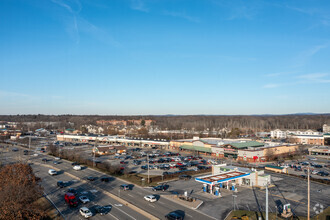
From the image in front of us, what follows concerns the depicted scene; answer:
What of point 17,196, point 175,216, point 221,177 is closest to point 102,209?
point 175,216

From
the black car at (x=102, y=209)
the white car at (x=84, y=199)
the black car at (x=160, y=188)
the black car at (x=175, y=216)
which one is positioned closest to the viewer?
the black car at (x=175, y=216)

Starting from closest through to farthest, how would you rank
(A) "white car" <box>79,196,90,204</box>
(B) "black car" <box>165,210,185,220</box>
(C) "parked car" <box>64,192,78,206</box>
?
1. (B) "black car" <box>165,210,185,220</box>
2. (C) "parked car" <box>64,192,78,206</box>
3. (A) "white car" <box>79,196,90,204</box>

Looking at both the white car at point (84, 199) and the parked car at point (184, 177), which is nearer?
the white car at point (84, 199)

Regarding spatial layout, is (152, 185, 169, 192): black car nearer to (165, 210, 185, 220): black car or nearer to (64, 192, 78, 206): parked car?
(165, 210, 185, 220): black car

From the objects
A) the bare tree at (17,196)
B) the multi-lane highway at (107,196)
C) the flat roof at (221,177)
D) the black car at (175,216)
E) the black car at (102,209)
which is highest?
the bare tree at (17,196)

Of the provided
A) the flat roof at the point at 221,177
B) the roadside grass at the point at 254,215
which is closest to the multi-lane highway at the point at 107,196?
the roadside grass at the point at 254,215

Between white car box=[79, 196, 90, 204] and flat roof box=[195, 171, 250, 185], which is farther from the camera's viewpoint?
flat roof box=[195, 171, 250, 185]

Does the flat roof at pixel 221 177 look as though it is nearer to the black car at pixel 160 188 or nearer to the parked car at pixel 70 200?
the black car at pixel 160 188

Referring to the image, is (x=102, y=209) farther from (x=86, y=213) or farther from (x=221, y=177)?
(x=221, y=177)

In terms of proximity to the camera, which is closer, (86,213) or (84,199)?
(86,213)

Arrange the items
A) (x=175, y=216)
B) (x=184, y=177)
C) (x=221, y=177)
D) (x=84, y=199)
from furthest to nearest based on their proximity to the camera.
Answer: (x=184, y=177) → (x=221, y=177) → (x=84, y=199) → (x=175, y=216)

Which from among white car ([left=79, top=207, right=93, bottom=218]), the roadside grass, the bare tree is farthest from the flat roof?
the bare tree
